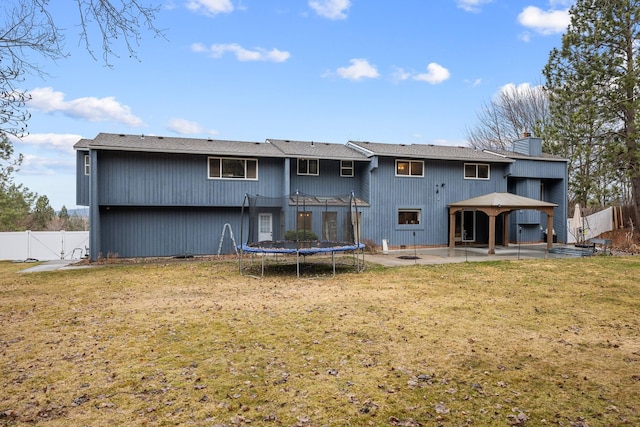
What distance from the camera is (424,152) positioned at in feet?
69.2

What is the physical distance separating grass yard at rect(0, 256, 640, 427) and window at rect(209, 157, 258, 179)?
8.61m

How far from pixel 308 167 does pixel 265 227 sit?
3817mm

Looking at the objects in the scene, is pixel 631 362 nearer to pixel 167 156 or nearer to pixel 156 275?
pixel 156 275

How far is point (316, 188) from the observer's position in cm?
2016

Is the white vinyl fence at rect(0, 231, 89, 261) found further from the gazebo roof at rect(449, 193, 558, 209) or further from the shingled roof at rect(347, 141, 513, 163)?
the gazebo roof at rect(449, 193, 558, 209)

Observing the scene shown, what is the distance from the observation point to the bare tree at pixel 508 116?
34.7m

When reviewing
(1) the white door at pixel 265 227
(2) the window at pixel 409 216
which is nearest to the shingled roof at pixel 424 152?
(2) the window at pixel 409 216

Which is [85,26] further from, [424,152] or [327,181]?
[424,152]

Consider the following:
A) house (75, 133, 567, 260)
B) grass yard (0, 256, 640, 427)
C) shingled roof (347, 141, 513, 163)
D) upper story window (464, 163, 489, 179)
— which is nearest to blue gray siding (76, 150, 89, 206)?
house (75, 133, 567, 260)

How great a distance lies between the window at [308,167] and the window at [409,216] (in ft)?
16.1

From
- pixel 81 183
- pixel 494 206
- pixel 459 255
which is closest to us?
pixel 81 183

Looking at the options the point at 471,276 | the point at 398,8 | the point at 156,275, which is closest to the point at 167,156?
the point at 156,275

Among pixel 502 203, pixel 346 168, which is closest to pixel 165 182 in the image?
pixel 346 168

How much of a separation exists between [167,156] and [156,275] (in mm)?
6744
